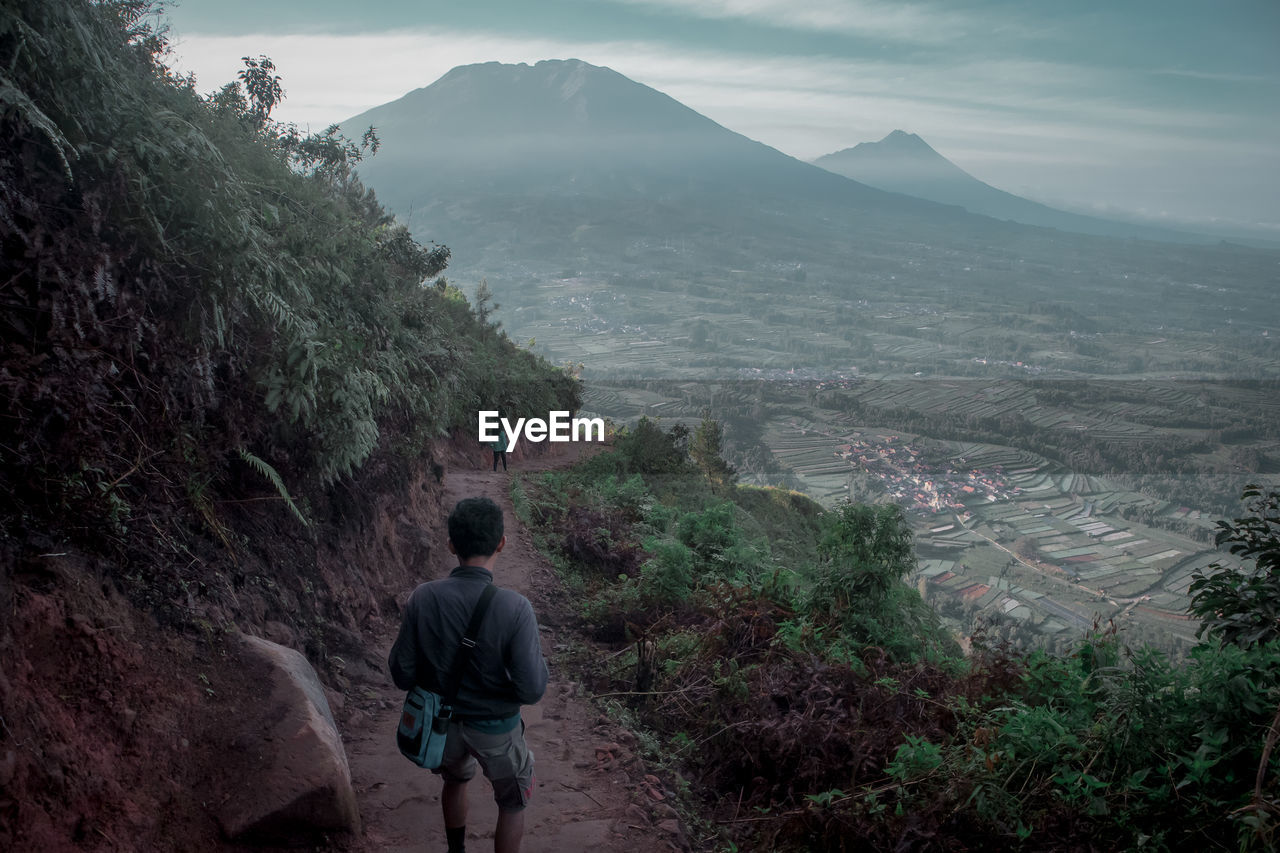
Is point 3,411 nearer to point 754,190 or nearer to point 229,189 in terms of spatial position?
point 229,189

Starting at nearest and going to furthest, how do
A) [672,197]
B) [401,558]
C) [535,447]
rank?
[401,558] < [535,447] < [672,197]

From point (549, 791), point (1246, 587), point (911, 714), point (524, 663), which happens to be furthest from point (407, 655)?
point (1246, 587)

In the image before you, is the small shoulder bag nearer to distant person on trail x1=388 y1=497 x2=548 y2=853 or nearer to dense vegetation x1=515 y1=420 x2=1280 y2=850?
distant person on trail x1=388 y1=497 x2=548 y2=853

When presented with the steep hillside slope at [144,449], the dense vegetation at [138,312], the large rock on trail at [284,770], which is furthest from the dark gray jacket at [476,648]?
the dense vegetation at [138,312]

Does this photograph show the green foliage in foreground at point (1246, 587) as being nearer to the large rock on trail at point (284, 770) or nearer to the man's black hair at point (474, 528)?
the man's black hair at point (474, 528)

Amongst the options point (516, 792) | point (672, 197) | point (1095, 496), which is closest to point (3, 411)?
point (516, 792)

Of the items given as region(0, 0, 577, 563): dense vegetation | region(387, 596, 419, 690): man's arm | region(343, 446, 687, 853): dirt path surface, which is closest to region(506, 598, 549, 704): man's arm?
region(387, 596, 419, 690): man's arm
